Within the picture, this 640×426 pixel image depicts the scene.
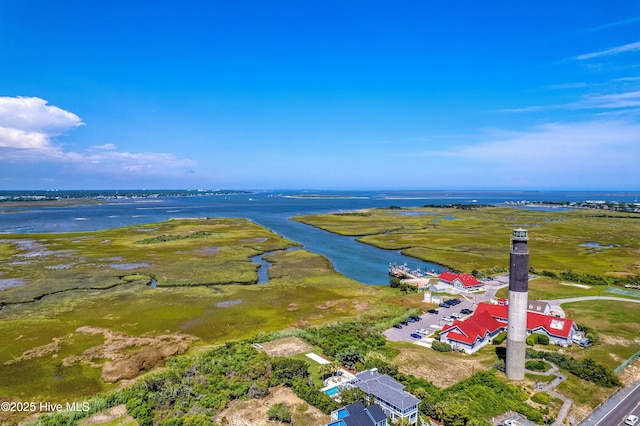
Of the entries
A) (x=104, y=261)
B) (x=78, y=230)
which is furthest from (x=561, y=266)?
(x=78, y=230)

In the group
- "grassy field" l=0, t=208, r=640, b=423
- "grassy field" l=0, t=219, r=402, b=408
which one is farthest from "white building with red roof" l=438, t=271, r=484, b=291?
"grassy field" l=0, t=219, r=402, b=408

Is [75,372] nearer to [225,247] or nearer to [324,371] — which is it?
[324,371]

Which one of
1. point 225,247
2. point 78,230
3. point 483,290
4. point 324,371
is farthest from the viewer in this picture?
point 78,230

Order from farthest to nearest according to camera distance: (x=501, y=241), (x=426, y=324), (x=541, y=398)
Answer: (x=501, y=241)
(x=426, y=324)
(x=541, y=398)

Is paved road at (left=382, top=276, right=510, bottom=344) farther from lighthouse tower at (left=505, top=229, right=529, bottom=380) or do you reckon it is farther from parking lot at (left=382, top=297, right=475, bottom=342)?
lighthouse tower at (left=505, top=229, right=529, bottom=380)

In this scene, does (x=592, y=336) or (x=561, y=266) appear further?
Answer: (x=561, y=266)

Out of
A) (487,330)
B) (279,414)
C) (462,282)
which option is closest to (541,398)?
(487,330)

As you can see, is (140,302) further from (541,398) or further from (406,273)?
(541,398)
